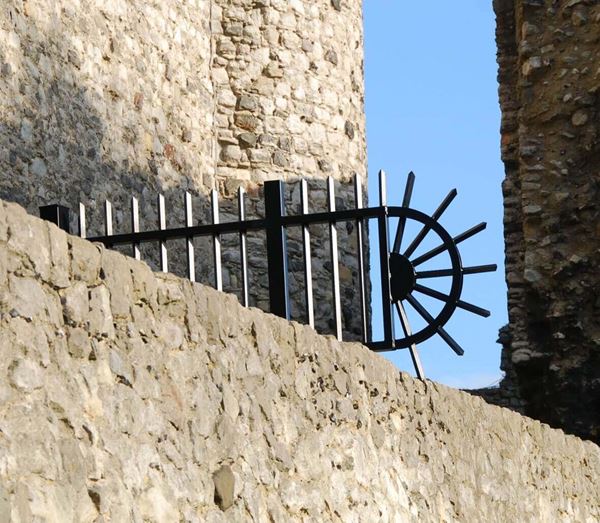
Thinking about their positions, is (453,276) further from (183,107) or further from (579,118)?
(579,118)

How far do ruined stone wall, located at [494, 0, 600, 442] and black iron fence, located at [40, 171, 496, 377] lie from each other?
16.8 ft

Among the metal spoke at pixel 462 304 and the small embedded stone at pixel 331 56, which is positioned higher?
the small embedded stone at pixel 331 56

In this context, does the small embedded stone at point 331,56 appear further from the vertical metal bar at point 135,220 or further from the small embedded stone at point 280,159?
the vertical metal bar at point 135,220

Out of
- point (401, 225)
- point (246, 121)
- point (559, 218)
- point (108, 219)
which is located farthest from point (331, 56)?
point (401, 225)

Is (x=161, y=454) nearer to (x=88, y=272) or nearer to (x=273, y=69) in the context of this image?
(x=88, y=272)

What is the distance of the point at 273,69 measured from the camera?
36.8 feet

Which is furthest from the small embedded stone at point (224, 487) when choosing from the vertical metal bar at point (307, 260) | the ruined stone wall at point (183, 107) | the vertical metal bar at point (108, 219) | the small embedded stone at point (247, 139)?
the small embedded stone at point (247, 139)

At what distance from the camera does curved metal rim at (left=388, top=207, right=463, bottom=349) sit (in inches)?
223

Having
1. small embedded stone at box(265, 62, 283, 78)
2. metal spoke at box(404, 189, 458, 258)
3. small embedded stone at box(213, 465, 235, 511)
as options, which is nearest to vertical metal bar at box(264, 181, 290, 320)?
metal spoke at box(404, 189, 458, 258)

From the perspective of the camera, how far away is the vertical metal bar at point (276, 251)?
552 centimetres

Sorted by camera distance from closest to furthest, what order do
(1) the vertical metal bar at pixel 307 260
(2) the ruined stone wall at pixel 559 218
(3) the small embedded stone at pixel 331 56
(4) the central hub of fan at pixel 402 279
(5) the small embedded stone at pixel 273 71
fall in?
(1) the vertical metal bar at pixel 307 260, (4) the central hub of fan at pixel 402 279, (2) the ruined stone wall at pixel 559 218, (5) the small embedded stone at pixel 273 71, (3) the small embedded stone at pixel 331 56

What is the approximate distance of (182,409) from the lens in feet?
13.2

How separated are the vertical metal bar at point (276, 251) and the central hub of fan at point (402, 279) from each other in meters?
0.42

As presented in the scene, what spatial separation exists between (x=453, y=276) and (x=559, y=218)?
209 inches
